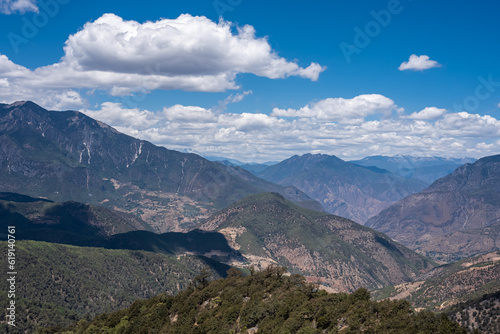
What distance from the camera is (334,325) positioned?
81.1m

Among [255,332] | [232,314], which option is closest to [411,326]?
[255,332]

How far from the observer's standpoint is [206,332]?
313 ft

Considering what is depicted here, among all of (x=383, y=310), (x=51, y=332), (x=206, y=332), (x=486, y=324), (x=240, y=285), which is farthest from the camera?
(x=486, y=324)

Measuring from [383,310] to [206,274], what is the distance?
7945 cm

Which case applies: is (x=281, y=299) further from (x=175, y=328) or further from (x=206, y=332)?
(x=175, y=328)

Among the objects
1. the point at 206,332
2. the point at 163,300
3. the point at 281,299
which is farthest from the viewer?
the point at 163,300

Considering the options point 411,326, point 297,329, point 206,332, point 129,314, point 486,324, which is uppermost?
point 411,326

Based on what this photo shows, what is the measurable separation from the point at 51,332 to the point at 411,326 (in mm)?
132736

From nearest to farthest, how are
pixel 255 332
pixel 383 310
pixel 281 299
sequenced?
pixel 383 310
pixel 255 332
pixel 281 299

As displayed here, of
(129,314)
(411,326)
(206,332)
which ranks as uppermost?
(411,326)

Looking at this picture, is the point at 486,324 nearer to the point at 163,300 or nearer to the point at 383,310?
the point at 383,310

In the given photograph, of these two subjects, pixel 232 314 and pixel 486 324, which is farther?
pixel 486 324

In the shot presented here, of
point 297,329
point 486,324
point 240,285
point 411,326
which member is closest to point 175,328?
point 240,285

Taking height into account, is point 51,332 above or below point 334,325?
below
